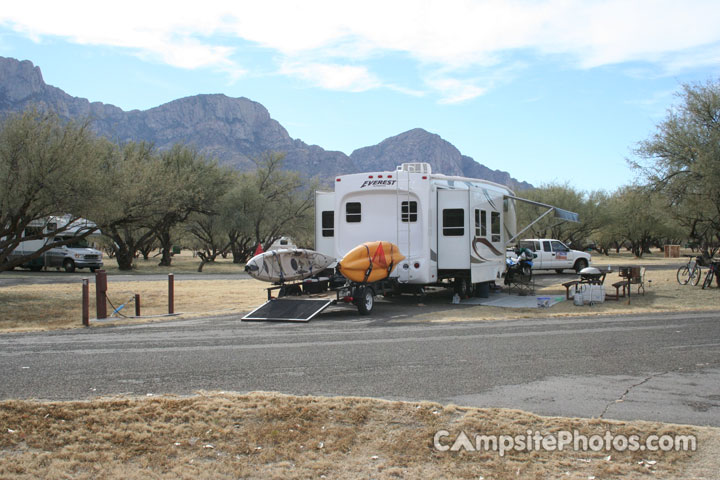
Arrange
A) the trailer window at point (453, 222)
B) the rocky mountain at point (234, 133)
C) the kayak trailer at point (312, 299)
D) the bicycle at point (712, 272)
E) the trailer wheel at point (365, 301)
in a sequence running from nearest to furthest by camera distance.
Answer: the kayak trailer at point (312, 299), the trailer wheel at point (365, 301), the trailer window at point (453, 222), the bicycle at point (712, 272), the rocky mountain at point (234, 133)

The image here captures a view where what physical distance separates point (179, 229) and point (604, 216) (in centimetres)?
3306

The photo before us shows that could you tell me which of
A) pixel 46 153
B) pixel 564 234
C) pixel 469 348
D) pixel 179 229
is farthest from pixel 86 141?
pixel 564 234

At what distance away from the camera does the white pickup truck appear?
26.8 m

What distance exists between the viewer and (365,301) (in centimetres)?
1303

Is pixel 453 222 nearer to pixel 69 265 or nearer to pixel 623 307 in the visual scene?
pixel 623 307

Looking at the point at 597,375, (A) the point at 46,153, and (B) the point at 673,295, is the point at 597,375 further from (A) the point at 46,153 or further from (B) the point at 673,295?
(A) the point at 46,153

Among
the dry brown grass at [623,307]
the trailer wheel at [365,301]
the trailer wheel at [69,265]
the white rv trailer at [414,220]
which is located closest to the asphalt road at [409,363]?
the trailer wheel at [365,301]

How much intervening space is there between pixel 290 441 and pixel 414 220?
988 cm

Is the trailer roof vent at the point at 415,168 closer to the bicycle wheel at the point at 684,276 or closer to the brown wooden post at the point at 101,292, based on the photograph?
the brown wooden post at the point at 101,292

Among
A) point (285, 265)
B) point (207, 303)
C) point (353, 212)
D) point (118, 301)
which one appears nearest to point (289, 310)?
point (285, 265)

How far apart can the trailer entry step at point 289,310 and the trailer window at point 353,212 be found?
8.52 feet

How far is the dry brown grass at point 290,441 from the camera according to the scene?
421 cm

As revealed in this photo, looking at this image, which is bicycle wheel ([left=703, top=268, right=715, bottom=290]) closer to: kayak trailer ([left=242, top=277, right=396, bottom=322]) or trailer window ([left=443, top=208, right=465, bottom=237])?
trailer window ([left=443, top=208, right=465, bottom=237])

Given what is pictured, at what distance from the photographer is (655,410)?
5664 mm
